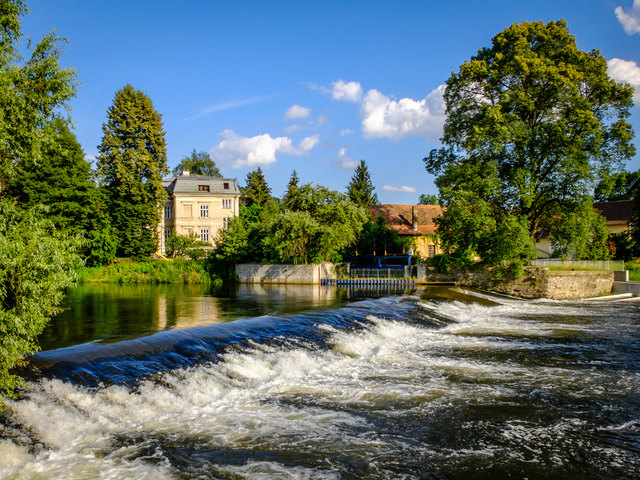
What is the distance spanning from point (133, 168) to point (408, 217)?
90.2 ft

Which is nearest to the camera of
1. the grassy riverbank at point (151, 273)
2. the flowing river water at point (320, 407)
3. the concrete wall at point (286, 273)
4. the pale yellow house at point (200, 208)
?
the flowing river water at point (320, 407)

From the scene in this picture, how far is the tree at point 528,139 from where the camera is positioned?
29.4 meters

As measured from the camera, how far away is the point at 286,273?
125 ft

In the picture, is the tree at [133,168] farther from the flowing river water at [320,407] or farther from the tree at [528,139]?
the flowing river water at [320,407]

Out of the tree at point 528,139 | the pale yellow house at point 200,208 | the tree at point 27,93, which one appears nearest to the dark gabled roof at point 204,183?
the pale yellow house at point 200,208

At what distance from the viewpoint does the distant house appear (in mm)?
47688

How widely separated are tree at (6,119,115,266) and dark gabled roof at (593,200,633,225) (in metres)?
45.4

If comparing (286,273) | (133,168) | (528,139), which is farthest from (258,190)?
(528,139)

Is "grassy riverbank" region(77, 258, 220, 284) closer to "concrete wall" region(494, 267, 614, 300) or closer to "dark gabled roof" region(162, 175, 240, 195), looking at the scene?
"dark gabled roof" region(162, 175, 240, 195)

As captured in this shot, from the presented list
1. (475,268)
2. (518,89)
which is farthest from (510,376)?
(518,89)

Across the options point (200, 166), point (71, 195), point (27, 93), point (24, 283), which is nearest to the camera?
point (24, 283)

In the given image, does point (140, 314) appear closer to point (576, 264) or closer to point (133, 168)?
point (576, 264)

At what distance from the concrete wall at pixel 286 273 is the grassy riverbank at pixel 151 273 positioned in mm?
2533

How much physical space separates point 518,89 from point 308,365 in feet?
85.8
